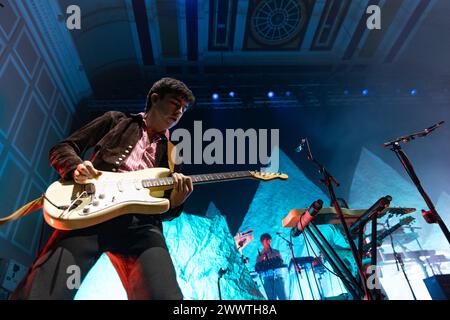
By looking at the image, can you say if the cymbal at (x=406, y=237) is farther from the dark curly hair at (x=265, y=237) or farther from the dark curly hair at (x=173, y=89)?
the dark curly hair at (x=173, y=89)

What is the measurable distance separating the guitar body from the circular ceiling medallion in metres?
5.58

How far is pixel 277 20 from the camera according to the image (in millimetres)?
6031

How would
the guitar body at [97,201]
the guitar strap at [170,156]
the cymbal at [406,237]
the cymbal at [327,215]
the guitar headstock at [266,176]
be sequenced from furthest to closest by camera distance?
the cymbal at [406,237], the guitar headstock at [266,176], the cymbal at [327,215], the guitar strap at [170,156], the guitar body at [97,201]

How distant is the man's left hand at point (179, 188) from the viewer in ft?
5.76

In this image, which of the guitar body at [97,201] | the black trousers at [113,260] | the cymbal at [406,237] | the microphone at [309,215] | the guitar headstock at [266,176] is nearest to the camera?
the black trousers at [113,260]

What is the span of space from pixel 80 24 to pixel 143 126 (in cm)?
466

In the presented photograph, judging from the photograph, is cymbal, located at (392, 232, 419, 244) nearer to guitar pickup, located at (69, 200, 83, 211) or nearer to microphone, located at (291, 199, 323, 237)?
microphone, located at (291, 199, 323, 237)

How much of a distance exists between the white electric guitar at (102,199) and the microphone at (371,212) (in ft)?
5.39


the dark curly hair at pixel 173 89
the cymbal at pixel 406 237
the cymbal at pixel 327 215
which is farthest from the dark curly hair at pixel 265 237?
the dark curly hair at pixel 173 89

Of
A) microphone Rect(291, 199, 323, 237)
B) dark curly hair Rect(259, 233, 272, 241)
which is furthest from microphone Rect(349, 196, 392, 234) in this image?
dark curly hair Rect(259, 233, 272, 241)

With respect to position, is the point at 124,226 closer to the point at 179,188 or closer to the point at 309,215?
the point at 179,188

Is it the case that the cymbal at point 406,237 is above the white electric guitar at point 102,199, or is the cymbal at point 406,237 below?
above

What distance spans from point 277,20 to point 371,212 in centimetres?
528

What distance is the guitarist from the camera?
46.3 inches
